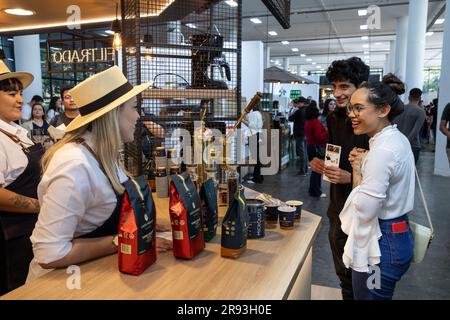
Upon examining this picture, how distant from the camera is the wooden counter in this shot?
1.16 m

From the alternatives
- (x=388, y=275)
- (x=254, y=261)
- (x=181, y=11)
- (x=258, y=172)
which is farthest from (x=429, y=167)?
(x=254, y=261)

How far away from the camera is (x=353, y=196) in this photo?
1.67 metres

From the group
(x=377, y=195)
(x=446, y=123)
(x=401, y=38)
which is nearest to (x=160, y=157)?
(x=377, y=195)

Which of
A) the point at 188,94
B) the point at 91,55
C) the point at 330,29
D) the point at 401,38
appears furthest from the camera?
the point at 330,29

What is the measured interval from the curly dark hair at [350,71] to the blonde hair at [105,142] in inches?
48.9

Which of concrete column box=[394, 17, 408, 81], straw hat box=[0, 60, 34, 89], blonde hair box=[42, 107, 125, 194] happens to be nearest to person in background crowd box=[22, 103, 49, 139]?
straw hat box=[0, 60, 34, 89]

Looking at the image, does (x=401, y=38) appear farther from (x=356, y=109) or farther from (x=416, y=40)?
(x=356, y=109)

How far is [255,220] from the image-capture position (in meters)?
1.60

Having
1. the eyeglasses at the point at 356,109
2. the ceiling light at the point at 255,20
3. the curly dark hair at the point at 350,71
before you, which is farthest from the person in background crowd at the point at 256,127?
the ceiling light at the point at 255,20

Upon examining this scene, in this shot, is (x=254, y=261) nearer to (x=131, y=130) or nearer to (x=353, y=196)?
(x=353, y=196)

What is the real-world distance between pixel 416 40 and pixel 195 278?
9844 millimetres

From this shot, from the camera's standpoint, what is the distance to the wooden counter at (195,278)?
116 cm

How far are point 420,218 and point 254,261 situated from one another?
4222 mm

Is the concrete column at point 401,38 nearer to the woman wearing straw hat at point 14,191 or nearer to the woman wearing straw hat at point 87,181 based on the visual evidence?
the woman wearing straw hat at point 14,191
